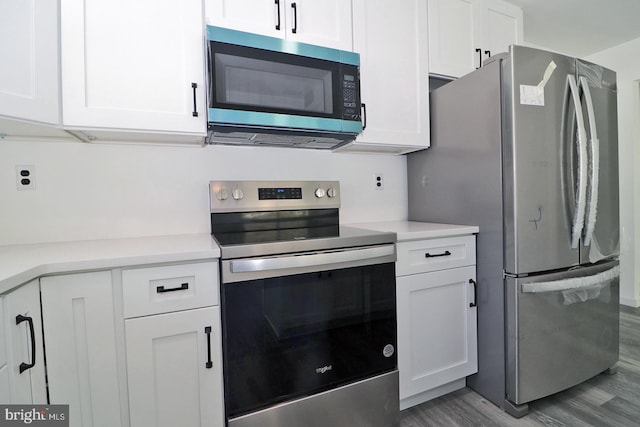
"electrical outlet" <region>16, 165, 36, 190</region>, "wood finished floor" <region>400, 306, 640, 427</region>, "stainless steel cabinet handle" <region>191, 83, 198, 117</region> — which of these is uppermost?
"stainless steel cabinet handle" <region>191, 83, 198, 117</region>

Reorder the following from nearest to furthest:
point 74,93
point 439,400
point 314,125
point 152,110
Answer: point 74,93 < point 152,110 < point 314,125 < point 439,400

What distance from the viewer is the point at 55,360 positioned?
95cm

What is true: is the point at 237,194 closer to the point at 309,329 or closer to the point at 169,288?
the point at 169,288

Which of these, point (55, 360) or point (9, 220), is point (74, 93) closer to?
point (9, 220)

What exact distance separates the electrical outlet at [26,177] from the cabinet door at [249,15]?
40.1 inches

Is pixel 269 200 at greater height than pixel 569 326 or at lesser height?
greater

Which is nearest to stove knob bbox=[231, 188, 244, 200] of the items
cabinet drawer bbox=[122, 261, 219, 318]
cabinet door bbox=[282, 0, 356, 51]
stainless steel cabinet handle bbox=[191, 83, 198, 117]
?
stainless steel cabinet handle bbox=[191, 83, 198, 117]

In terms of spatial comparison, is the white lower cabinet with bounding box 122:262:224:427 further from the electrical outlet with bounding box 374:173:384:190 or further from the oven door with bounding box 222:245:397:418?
the electrical outlet with bounding box 374:173:384:190

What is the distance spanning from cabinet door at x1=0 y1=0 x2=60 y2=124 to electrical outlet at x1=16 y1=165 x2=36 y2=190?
376mm

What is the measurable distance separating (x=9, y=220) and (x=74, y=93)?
25.4 inches

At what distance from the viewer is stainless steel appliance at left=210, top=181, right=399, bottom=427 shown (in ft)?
3.68

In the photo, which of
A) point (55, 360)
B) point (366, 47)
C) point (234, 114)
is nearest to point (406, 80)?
point (366, 47)

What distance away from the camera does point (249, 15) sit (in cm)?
140

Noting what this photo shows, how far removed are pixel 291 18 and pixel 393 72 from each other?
0.63 m
